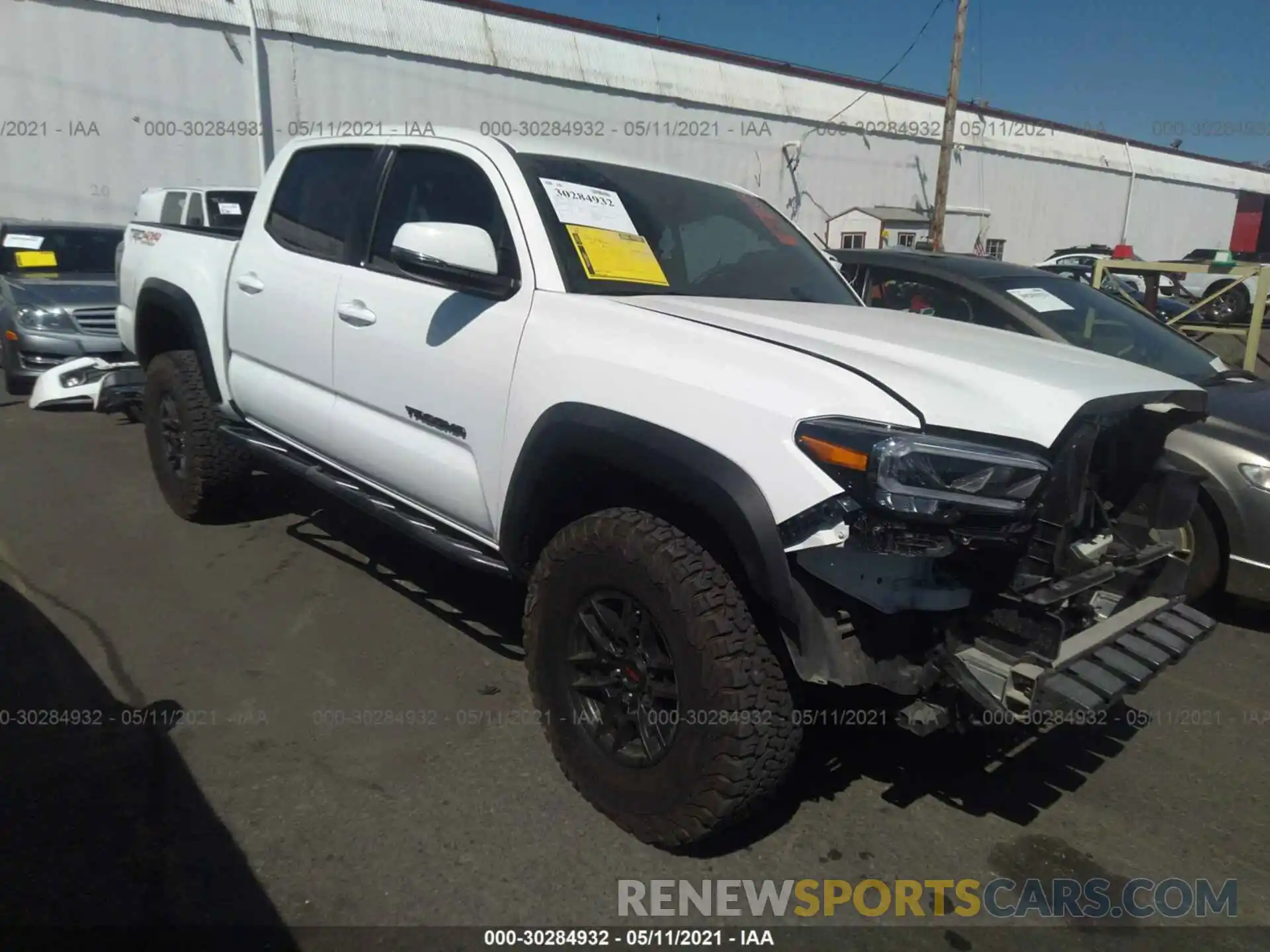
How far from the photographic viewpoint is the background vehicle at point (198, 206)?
9.66m

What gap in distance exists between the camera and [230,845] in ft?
8.20

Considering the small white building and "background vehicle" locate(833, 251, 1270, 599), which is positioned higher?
the small white building

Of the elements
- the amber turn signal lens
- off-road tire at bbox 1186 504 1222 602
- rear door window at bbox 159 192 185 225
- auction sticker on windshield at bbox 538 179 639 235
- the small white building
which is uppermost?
the small white building

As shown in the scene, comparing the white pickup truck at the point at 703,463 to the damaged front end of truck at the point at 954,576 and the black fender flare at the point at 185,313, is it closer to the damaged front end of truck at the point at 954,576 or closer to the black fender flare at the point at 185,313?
the damaged front end of truck at the point at 954,576

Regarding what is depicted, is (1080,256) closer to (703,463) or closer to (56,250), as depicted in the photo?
(56,250)

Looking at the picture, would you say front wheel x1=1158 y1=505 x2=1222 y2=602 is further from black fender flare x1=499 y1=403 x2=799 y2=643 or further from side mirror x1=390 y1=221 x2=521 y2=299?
side mirror x1=390 y1=221 x2=521 y2=299

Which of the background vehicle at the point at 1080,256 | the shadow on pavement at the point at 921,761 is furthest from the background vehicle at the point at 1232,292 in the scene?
the shadow on pavement at the point at 921,761

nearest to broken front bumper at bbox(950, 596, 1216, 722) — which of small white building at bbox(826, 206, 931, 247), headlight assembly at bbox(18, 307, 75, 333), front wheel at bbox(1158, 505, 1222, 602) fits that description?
front wheel at bbox(1158, 505, 1222, 602)

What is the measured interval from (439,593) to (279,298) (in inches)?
57.8

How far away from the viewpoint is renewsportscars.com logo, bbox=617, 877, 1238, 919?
2.39 m

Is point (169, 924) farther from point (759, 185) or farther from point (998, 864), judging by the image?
point (759, 185)

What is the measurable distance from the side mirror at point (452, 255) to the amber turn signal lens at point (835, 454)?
120 centimetres

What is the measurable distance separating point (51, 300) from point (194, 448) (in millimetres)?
5108

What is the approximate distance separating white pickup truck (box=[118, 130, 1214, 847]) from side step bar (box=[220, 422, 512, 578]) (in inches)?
0.7
